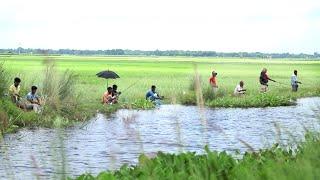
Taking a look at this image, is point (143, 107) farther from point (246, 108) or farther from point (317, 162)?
point (317, 162)

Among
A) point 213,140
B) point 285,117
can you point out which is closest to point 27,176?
point 213,140

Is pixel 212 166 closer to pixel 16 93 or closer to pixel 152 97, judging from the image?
pixel 16 93

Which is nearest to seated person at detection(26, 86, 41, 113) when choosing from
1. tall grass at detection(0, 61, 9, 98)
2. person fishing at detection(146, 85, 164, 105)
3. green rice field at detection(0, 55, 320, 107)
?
green rice field at detection(0, 55, 320, 107)

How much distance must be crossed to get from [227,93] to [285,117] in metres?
12.0

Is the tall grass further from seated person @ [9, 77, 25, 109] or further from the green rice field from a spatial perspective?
the green rice field

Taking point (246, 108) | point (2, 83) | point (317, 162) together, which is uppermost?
point (317, 162)

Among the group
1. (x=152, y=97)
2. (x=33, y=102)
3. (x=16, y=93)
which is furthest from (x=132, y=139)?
(x=152, y=97)

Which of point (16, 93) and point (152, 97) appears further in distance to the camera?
point (152, 97)

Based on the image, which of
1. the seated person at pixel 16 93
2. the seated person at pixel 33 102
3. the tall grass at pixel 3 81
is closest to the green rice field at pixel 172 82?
the tall grass at pixel 3 81

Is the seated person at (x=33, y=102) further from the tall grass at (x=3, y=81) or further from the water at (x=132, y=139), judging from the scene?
the water at (x=132, y=139)

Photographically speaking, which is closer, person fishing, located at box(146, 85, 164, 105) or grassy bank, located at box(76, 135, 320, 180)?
grassy bank, located at box(76, 135, 320, 180)

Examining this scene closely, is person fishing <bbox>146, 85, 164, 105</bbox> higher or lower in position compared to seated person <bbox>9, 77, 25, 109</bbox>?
lower

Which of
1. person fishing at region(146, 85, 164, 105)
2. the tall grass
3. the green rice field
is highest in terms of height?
the tall grass

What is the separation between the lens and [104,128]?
2283 centimetres
